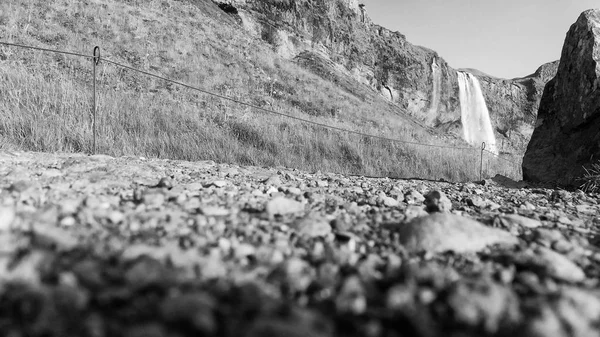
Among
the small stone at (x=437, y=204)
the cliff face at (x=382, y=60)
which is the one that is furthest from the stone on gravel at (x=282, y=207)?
the cliff face at (x=382, y=60)

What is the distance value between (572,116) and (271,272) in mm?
4820

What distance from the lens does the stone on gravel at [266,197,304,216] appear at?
4.73 ft

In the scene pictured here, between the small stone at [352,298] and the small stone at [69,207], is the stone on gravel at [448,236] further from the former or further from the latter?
the small stone at [69,207]

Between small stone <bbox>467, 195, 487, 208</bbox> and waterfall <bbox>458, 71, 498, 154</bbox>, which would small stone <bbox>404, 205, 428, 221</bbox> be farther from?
waterfall <bbox>458, 71, 498, 154</bbox>

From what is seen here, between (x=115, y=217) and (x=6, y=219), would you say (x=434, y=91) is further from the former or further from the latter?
(x=6, y=219)


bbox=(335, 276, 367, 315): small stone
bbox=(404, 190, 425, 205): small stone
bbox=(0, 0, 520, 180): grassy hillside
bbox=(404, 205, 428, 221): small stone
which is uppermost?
bbox=(0, 0, 520, 180): grassy hillside

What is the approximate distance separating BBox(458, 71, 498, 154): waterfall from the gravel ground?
104 ft

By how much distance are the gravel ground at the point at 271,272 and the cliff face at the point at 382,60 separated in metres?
25.0

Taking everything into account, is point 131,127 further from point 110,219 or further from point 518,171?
point 518,171

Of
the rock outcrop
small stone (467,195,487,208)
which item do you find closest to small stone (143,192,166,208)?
small stone (467,195,487,208)

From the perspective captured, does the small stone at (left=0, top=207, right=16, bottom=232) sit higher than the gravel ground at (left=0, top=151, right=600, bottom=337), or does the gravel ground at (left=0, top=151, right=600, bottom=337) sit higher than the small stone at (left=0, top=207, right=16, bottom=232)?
the small stone at (left=0, top=207, right=16, bottom=232)

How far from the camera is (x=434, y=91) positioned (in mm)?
33125

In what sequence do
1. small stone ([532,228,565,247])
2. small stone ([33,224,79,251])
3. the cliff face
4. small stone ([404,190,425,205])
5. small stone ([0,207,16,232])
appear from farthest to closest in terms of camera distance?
the cliff face, small stone ([404,190,425,205]), small stone ([532,228,565,247]), small stone ([0,207,16,232]), small stone ([33,224,79,251])

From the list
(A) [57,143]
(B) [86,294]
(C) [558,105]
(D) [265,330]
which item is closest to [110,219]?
(B) [86,294]
